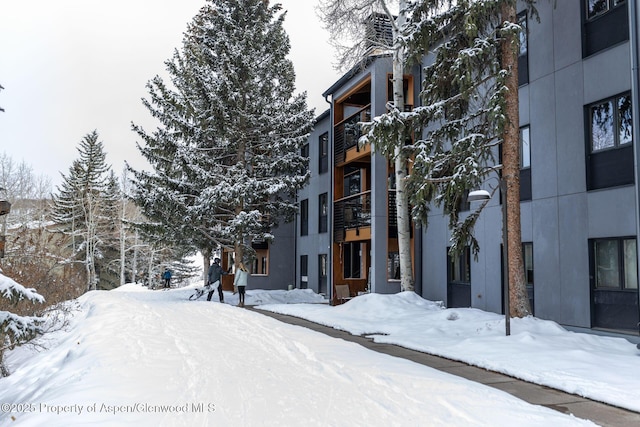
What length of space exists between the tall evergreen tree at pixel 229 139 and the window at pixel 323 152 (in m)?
1.63

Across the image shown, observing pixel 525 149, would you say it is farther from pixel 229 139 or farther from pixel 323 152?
pixel 323 152

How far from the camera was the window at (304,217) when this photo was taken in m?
30.2

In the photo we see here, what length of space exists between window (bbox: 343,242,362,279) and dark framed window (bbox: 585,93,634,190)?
15.3m

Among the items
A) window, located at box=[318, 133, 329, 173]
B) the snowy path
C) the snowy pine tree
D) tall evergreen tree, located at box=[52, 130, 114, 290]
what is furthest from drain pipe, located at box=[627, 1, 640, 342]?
tall evergreen tree, located at box=[52, 130, 114, 290]

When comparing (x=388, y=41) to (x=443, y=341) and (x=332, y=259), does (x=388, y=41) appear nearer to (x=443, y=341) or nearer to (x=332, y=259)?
(x=332, y=259)

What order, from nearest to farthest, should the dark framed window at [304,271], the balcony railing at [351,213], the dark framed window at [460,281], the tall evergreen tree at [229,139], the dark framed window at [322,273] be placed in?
the dark framed window at [460,281] < the balcony railing at [351,213] < the tall evergreen tree at [229,139] < the dark framed window at [322,273] < the dark framed window at [304,271]

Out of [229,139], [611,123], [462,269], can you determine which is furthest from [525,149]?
[229,139]

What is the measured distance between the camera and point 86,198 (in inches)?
1887

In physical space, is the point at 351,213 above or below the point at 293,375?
above

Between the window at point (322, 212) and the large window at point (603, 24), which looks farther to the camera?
the window at point (322, 212)

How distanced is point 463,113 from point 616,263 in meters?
5.29

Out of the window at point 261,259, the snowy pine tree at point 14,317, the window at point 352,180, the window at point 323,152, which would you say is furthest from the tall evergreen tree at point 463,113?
the window at point 261,259

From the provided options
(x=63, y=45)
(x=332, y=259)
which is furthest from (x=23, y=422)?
(x=63, y=45)

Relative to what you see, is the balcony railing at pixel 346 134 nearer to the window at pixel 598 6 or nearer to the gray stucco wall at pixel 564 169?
the gray stucco wall at pixel 564 169
